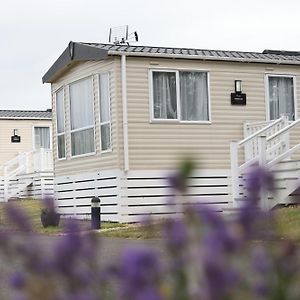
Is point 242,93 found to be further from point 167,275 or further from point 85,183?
point 167,275

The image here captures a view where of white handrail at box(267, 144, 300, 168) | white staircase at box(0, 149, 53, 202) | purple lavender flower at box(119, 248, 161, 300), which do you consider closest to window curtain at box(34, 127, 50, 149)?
white staircase at box(0, 149, 53, 202)

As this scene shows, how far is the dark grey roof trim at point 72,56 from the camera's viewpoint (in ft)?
62.2

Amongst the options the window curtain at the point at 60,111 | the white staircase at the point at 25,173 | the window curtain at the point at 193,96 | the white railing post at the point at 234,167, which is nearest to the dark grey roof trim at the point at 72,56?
the window curtain at the point at 60,111

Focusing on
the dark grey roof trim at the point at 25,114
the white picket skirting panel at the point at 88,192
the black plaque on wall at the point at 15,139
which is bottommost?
the white picket skirting panel at the point at 88,192

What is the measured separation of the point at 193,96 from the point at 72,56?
11.3 ft

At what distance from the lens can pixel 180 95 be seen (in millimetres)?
19125

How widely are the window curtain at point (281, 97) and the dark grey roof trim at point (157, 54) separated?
1.72ft

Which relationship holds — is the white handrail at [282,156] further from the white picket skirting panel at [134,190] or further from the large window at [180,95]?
the large window at [180,95]

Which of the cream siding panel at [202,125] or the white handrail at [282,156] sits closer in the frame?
the white handrail at [282,156]

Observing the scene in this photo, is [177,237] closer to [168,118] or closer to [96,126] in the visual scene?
[168,118]

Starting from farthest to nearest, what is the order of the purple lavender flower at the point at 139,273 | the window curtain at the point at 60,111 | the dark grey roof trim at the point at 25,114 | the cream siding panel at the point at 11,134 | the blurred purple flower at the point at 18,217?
the dark grey roof trim at the point at 25,114, the cream siding panel at the point at 11,134, the window curtain at the point at 60,111, the blurred purple flower at the point at 18,217, the purple lavender flower at the point at 139,273

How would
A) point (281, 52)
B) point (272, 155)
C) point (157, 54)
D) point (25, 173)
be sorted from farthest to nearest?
1. point (25, 173)
2. point (281, 52)
3. point (157, 54)
4. point (272, 155)

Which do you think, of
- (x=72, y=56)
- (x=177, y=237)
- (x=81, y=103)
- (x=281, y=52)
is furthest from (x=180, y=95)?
(x=177, y=237)

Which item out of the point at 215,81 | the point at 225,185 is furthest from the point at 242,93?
the point at 225,185
